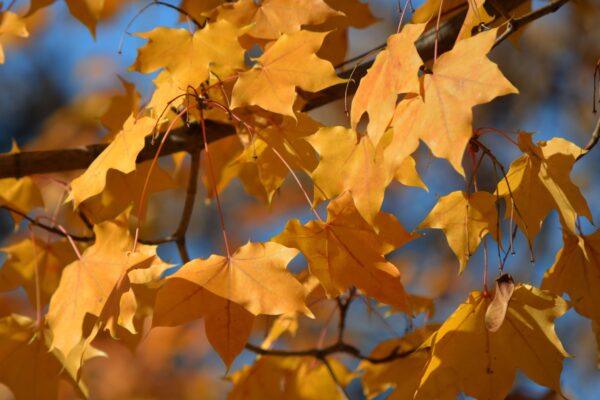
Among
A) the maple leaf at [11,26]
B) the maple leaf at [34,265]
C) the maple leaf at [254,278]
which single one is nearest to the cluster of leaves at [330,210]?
the maple leaf at [254,278]

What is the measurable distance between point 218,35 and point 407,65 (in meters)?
0.33

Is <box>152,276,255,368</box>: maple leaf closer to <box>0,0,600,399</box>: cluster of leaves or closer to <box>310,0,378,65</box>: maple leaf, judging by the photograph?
<box>0,0,600,399</box>: cluster of leaves

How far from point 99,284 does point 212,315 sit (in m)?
0.17

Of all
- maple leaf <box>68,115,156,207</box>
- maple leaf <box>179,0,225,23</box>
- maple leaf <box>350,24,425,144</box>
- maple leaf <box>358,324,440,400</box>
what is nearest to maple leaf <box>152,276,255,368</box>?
maple leaf <box>68,115,156,207</box>

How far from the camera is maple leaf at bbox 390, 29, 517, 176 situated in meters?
0.78

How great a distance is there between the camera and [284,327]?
138cm

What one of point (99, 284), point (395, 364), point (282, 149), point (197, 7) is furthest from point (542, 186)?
Answer: point (197, 7)

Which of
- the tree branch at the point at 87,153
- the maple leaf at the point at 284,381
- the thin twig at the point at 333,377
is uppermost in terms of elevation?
the tree branch at the point at 87,153

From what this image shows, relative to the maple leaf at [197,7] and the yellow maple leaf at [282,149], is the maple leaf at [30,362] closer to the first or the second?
the yellow maple leaf at [282,149]

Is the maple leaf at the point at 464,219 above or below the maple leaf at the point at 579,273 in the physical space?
above

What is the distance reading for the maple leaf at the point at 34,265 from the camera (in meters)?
1.33

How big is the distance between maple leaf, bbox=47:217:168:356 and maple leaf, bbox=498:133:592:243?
1.42ft

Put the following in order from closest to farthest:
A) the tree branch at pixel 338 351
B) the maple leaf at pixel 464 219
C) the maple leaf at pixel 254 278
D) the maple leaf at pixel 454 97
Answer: the maple leaf at pixel 454 97, the maple leaf at pixel 254 278, the maple leaf at pixel 464 219, the tree branch at pixel 338 351

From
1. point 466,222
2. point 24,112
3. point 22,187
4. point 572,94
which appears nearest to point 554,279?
point 466,222
